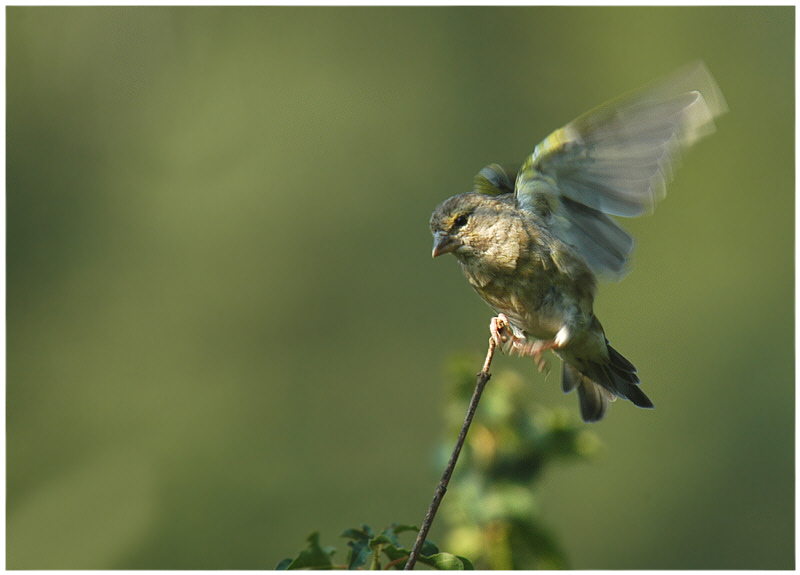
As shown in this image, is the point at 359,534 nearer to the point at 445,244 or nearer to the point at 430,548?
the point at 430,548

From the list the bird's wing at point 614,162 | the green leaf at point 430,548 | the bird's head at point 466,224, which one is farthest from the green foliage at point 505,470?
the green leaf at point 430,548

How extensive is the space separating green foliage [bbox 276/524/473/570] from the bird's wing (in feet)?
4.69

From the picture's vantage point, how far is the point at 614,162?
294 centimetres

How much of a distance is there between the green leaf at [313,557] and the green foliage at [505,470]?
926mm

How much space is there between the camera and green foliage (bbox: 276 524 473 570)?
2086mm

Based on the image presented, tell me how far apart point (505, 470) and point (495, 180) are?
1.22 m

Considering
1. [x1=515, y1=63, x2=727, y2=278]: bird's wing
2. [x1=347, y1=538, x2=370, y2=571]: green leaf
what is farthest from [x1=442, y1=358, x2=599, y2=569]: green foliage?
[x1=347, y1=538, x2=370, y2=571]: green leaf

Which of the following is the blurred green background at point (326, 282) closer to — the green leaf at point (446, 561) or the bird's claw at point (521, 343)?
the bird's claw at point (521, 343)

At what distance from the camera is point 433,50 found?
38.3 ft

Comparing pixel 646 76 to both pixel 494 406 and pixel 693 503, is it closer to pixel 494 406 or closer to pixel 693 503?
pixel 693 503

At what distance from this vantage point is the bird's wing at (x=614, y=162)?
266 cm

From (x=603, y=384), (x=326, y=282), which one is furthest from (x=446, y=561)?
(x=326, y=282)

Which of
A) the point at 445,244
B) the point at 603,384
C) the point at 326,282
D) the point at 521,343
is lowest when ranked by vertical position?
the point at 603,384

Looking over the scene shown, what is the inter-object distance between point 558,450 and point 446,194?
6.85 meters
